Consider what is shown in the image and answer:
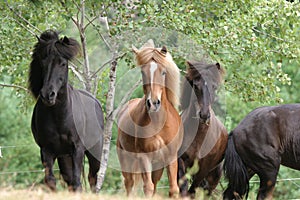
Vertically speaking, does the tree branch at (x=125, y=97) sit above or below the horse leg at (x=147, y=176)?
above

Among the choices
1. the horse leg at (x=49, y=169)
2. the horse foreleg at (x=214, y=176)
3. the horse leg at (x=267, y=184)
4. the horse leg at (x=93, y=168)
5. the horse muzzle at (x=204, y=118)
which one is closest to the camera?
the horse leg at (x=49, y=169)

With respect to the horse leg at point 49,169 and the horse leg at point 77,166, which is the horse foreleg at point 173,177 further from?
the horse leg at point 49,169

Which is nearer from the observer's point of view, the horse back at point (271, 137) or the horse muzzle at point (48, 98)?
the horse muzzle at point (48, 98)

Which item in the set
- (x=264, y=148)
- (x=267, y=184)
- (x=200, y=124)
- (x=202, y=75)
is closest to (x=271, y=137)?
(x=264, y=148)

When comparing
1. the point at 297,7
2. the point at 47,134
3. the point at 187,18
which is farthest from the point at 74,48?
the point at 297,7

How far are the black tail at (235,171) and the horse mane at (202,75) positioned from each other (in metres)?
1.03

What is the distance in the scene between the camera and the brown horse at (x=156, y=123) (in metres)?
8.53

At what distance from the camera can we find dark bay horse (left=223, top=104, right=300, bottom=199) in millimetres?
10172

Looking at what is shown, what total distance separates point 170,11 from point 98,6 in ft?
3.75

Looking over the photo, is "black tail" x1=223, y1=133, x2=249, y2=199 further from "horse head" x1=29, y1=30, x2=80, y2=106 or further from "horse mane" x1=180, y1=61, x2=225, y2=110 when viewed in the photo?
"horse head" x1=29, y1=30, x2=80, y2=106

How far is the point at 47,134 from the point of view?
873cm

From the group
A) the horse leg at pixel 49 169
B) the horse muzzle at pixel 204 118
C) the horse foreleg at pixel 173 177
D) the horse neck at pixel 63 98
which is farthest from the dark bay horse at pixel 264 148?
the horse leg at pixel 49 169

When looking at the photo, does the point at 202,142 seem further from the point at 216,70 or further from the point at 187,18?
the point at 187,18

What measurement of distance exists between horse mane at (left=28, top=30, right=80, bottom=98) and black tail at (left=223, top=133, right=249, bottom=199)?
9.36 feet
